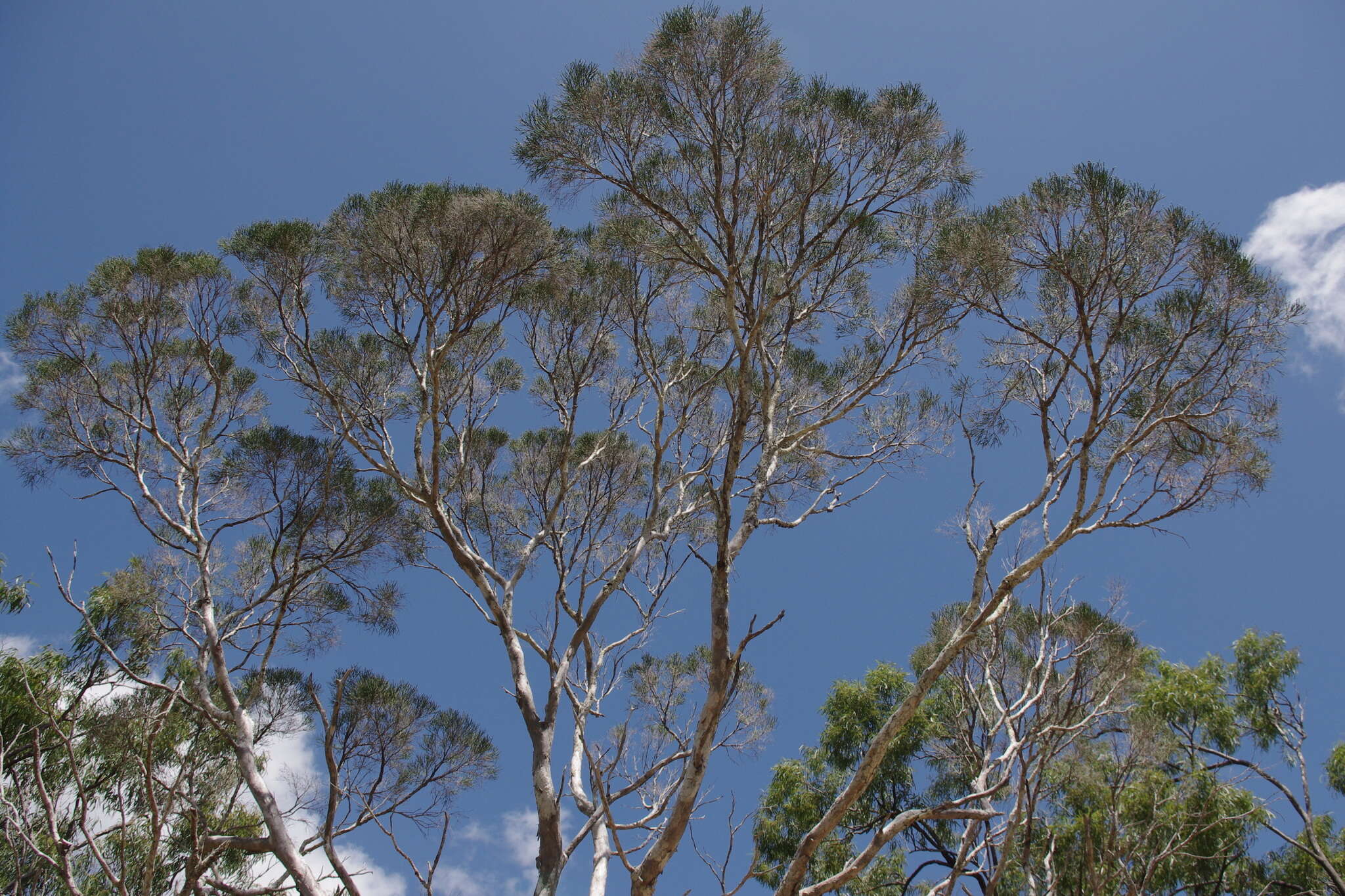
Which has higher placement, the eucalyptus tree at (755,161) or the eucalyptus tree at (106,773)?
the eucalyptus tree at (755,161)

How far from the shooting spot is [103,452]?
776 centimetres

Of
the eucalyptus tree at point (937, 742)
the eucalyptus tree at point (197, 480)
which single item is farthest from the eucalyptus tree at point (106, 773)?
the eucalyptus tree at point (937, 742)

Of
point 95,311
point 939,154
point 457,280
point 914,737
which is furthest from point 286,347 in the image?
point 914,737

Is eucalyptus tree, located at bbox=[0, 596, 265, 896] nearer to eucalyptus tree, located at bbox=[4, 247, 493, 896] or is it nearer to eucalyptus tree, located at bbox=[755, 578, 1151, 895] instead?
eucalyptus tree, located at bbox=[4, 247, 493, 896]

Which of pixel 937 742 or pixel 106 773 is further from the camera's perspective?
pixel 937 742

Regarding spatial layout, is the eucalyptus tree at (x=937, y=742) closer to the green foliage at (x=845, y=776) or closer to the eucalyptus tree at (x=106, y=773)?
the green foliage at (x=845, y=776)

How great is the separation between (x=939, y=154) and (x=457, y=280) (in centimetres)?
367

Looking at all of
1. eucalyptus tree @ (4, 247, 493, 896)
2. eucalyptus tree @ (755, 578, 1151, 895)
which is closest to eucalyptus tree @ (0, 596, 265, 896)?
eucalyptus tree @ (4, 247, 493, 896)

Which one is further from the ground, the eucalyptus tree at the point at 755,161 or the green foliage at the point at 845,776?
the eucalyptus tree at the point at 755,161

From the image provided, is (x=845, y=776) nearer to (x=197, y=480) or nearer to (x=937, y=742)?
(x=937, y=742)

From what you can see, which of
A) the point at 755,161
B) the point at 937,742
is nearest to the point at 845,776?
the point at 937,742

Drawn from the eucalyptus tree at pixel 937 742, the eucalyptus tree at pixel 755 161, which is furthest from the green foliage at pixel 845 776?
the eucalyptus tree at pixel 755 161

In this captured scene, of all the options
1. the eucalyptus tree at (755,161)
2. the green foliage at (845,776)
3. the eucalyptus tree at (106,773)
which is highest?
the eucalyptus tree at (755,161)

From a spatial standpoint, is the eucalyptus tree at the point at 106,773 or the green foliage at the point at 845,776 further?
the green foliage at the point at 845,776
